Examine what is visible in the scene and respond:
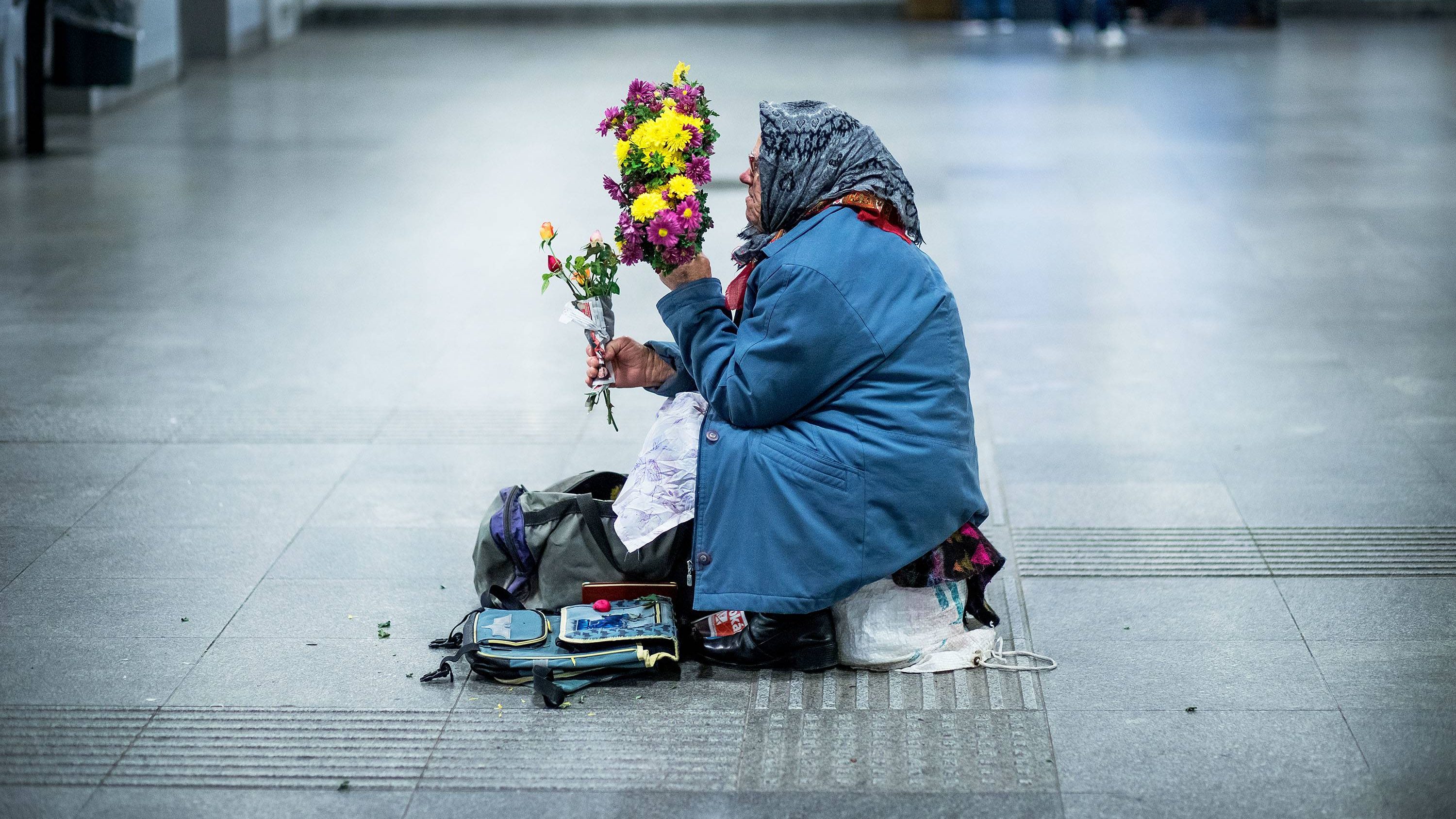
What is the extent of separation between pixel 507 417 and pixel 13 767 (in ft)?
8.73

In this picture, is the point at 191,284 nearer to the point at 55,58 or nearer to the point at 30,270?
the point at 30,270

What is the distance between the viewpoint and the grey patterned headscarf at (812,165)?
3525mm

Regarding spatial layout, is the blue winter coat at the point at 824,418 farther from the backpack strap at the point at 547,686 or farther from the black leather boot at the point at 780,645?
the backpack strap at the point at 547,686

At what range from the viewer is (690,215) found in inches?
139

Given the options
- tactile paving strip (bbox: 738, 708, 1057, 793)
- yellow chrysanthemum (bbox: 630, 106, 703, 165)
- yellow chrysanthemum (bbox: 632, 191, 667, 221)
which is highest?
yellow chrysanthemum (bbox: 630, 106, 703, 165)

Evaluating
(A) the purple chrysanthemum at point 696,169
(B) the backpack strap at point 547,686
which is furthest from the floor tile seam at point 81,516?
(A) the purple chrysanthemum at point 696,169

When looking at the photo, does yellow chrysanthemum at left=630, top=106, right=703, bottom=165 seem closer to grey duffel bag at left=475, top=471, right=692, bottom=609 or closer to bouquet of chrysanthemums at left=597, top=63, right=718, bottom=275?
bouquet of chrysanthemums at left=597, top=63, right=718, bottom=275

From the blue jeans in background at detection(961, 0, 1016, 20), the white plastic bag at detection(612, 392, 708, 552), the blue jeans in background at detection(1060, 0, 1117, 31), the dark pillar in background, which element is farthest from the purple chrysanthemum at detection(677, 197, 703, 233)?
the blue jeans in background at detection(961, 0, 1016, 20)

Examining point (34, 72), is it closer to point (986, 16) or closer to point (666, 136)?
point (666, 136)

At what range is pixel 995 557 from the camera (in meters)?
3.84

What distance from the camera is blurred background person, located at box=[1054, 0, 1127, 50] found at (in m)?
18.9

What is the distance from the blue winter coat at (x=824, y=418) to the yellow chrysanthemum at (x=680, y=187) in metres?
0.21

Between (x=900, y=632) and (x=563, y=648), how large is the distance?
0.80 m

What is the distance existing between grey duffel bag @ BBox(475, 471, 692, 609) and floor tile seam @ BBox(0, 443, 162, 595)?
1.31 metres
